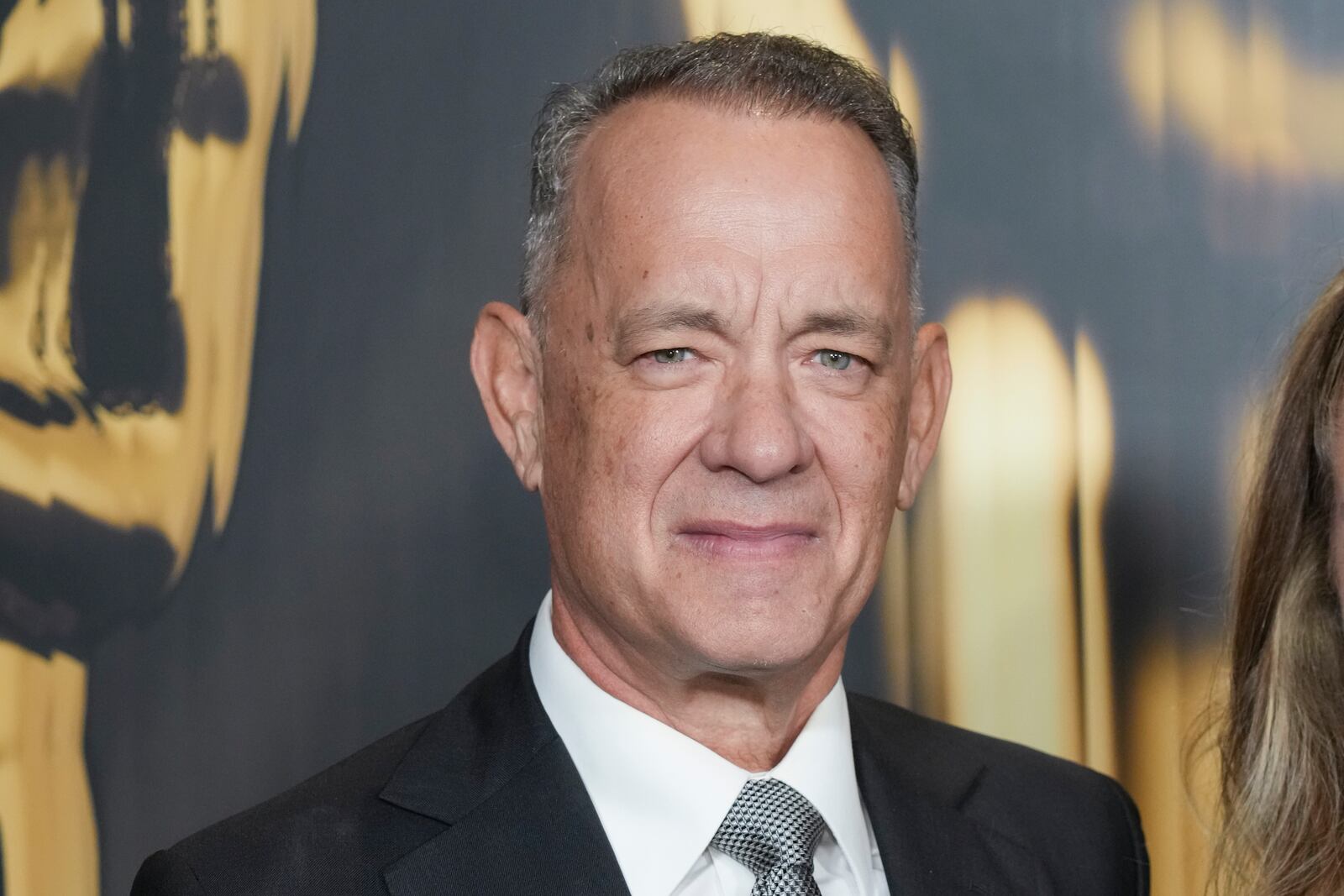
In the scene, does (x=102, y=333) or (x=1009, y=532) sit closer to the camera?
(x=102, y=333)

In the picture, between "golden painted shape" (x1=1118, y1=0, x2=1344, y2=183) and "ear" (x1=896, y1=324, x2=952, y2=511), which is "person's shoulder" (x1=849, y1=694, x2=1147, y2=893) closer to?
"ear" (x1=896, y1=324, x2=952, y2=511)

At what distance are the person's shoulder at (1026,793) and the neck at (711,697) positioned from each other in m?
0.26

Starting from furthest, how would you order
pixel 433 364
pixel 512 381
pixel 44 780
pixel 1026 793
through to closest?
pixel 433 364, pixel 44 780, pixel 1026 793, pixel 512 381

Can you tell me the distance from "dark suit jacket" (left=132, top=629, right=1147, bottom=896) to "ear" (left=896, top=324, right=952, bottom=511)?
1.14 feet

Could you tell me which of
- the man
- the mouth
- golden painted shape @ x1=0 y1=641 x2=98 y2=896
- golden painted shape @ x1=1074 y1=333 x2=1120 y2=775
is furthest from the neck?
golden painted shape @ x1=0 y1=641 x2=98 y2=896

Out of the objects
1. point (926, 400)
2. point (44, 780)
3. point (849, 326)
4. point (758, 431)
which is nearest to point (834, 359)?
point (849, 326)

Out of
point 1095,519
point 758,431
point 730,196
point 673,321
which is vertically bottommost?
point 1095,519

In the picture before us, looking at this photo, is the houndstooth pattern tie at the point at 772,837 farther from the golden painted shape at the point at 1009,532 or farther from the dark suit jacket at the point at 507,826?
the golden painted shape at the point at 1009,532

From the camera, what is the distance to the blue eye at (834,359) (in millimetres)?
1971

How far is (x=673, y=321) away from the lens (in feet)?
6.30

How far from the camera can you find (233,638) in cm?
279

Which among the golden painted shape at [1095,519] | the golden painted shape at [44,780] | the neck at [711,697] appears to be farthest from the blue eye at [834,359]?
the golden painted shape at [44,780]

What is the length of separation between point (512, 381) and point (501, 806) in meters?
0.52

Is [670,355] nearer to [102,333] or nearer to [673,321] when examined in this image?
[673,321]
